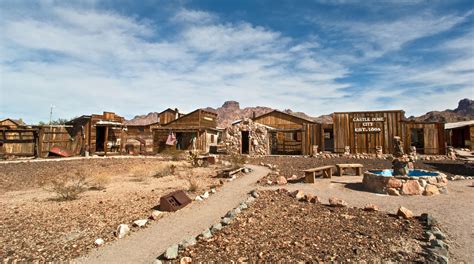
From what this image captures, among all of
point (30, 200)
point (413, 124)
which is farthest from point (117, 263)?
point (413, 124)

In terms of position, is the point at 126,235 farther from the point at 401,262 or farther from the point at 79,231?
the point at 401,262

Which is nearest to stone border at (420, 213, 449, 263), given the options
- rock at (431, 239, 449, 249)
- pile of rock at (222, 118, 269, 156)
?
rock at (431, 239, 449, 249)

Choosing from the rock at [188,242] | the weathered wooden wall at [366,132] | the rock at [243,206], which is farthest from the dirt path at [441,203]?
the weathered wooden wall at [366,132]

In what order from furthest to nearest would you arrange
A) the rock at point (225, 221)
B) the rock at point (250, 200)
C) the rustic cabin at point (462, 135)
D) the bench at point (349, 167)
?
the rustic cabin at point (462, 135), the bench at point (349, 167), the rock at point (250, 200), the rock at point (225, 221)

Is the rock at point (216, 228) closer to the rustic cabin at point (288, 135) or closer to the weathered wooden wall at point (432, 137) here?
the rustic cabin at point (288, 135)

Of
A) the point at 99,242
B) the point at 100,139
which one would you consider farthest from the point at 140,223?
the point at 100,139

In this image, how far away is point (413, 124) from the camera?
21.0m

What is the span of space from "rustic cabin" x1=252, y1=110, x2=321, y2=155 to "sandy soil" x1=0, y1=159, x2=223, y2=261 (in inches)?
511

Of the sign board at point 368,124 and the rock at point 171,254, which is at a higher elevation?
the sign board at point 368,124

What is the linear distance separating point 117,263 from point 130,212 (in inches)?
110

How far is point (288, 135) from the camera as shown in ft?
Result: 104

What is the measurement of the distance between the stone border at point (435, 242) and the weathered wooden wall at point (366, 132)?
16812mm

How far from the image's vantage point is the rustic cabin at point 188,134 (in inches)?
1109

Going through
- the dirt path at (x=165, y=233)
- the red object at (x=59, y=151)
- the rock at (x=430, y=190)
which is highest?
the red object at (x=59, y=151)
